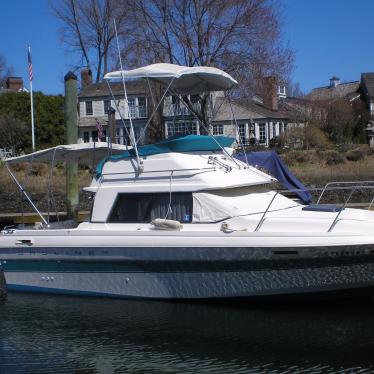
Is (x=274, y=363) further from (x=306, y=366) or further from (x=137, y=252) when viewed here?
(x=137, y=252)

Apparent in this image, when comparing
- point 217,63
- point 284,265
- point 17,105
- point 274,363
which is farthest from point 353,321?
point 17,105

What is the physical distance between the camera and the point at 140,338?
873cm

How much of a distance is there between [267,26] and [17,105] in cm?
2725

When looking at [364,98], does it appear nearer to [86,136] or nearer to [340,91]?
[340,91]

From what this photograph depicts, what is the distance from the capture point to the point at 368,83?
5712 cm

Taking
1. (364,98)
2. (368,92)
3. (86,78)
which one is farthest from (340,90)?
(86,78)

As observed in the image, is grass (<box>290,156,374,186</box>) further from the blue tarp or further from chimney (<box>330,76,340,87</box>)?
chimney (<box>330,76,340,87</box>)

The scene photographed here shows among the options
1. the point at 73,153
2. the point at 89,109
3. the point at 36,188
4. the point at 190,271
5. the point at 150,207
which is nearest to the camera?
the point at 190,271

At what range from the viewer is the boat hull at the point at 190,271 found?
8867 millimetres

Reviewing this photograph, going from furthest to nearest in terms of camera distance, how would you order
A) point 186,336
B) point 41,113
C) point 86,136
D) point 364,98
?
point 364,98
point 86,136
point 41,113
point 186,336

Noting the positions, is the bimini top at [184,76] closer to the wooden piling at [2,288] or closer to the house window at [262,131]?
the wooden piling at [2,288]

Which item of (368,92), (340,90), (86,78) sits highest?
(86,78)

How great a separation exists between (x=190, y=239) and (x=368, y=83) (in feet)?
170

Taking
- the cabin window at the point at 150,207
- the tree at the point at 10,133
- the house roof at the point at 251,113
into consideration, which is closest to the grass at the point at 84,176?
the tree at the point at 10,133
